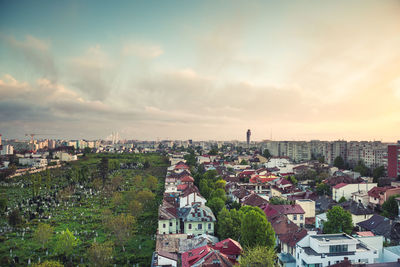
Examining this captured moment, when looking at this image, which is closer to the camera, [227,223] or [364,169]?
[227,223]

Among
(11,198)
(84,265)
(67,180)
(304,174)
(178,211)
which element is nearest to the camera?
(84,265)

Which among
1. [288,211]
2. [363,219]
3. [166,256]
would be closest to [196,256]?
[166,256]

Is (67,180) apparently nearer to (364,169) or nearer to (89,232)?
(89,232)

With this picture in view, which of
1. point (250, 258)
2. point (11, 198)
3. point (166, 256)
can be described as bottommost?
point (11, 198)

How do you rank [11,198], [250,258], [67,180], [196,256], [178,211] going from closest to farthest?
[250,258] → [196,256] → [178,211] → [11,198] → [67,180]

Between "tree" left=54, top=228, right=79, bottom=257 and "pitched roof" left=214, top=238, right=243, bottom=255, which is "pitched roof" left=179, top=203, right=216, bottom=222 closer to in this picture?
"pitched roof" left=214, top=238, right=243, bottom=255

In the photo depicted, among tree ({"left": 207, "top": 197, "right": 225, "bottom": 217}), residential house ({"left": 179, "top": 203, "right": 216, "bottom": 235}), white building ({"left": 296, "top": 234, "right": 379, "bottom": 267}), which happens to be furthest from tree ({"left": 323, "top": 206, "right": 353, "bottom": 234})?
tree ({"left": 207, "top": 197, "right": 225, "bottom": 217})

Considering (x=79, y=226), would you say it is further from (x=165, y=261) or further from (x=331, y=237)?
Answer: (x=331, y=237)
